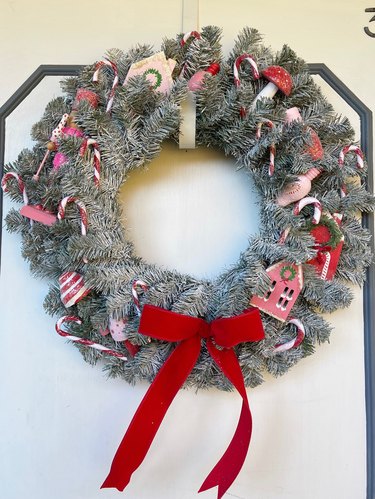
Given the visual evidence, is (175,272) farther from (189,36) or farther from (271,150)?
(189,36)

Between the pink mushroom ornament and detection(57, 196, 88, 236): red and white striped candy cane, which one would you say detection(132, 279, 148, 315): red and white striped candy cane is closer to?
detection(57, 196, 88, 236): red and white striped candy cane

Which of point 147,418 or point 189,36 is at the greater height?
point 189,36

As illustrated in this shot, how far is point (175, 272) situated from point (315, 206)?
29cm

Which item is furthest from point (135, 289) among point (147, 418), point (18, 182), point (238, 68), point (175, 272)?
point (238, 68)

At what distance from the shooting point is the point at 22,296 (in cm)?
101

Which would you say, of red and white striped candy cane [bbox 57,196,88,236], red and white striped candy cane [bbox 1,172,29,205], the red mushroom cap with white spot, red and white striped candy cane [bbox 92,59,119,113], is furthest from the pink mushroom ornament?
red and white striped candy cane [bbox 1,172,29,205]

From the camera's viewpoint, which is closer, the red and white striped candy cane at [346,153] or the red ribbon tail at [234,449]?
the red ribbon tail at [234,449]

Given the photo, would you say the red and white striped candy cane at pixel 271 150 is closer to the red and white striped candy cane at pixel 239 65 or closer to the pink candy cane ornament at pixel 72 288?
the red and white striped candy cane at pixel 239 65

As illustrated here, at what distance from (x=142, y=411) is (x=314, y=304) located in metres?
0.39

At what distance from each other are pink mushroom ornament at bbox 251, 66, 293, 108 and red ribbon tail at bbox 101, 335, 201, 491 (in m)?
0.52

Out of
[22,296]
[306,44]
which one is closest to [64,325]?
[22,296]

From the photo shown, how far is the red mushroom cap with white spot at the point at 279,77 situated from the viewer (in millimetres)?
901

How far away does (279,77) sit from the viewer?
2.96ft

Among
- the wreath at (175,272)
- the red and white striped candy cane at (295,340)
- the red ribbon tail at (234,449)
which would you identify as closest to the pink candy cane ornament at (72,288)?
the wreath at (175,272)
